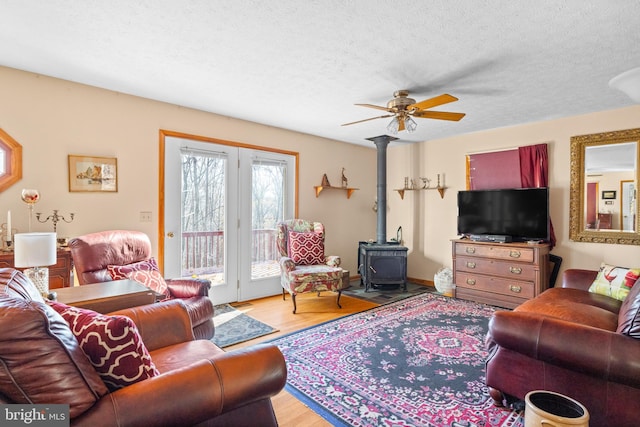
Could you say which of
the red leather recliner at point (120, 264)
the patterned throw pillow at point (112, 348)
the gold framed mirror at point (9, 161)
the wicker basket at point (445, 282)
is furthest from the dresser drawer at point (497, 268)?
the gold framed mirror at point (9, 161)

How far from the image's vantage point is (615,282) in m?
2.56

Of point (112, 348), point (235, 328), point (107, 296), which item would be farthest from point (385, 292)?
point (112, 348)

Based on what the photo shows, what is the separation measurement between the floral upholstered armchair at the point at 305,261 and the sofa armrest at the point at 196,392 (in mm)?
2551

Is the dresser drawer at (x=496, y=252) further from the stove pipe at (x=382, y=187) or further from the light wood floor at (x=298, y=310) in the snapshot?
the light wood floor at (x=298, y=310)

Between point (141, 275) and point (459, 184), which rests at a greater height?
point (459, 184)

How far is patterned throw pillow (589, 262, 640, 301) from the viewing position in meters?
2.46

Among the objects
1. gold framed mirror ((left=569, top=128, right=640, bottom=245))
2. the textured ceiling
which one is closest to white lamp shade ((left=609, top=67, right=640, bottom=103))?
the textured ceiling

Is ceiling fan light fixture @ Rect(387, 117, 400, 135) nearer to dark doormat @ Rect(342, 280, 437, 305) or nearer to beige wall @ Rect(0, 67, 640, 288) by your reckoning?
beige wall @ Rect(0, 67, 640, 288)

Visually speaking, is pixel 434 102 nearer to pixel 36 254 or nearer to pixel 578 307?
pixel 578 307

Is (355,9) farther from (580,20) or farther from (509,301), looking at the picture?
(509,301)

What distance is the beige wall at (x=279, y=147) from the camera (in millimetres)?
2791

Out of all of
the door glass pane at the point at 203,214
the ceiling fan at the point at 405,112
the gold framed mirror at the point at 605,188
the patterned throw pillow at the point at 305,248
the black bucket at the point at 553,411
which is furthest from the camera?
the patterned throw pillow at the point at 305,248

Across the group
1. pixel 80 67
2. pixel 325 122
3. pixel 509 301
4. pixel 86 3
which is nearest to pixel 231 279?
pixel 325 122

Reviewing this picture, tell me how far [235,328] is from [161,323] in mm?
1543
